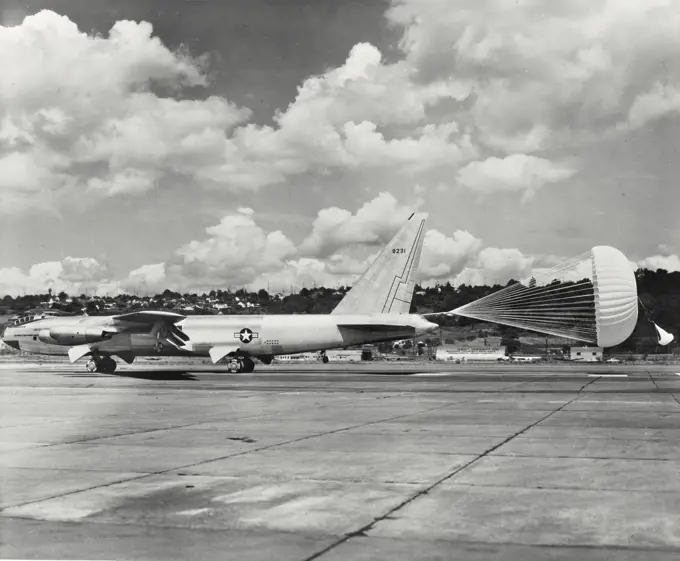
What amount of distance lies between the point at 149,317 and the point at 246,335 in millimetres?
6340

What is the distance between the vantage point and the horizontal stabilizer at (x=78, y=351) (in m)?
45.5

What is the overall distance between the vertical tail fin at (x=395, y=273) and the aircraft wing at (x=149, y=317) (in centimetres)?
1247

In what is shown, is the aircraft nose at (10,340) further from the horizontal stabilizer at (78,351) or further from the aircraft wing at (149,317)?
the aircraft wing at (149,317)

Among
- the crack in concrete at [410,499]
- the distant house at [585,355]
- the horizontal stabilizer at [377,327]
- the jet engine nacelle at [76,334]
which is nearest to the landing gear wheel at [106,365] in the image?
the jet engine nacelle at [76,334]

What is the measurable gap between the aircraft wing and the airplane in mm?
63

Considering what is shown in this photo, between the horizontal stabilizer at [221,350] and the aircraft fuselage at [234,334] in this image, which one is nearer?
the aircraft fuselage at [234,334]

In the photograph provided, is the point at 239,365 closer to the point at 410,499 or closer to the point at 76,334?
the point at 76,334

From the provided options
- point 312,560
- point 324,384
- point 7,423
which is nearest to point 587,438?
point 312,560

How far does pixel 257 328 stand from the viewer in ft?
154

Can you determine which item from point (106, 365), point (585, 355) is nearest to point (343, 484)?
point (106, 365)

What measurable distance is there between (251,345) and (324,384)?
13319 millimetres

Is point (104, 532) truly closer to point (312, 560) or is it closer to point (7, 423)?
point (312, 560)

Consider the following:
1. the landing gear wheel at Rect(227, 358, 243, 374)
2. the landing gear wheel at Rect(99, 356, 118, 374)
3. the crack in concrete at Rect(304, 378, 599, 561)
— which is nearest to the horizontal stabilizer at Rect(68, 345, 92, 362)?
the landing gear wheel at Rect(99, 356, 118, 374)

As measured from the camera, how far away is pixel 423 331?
4259cm
